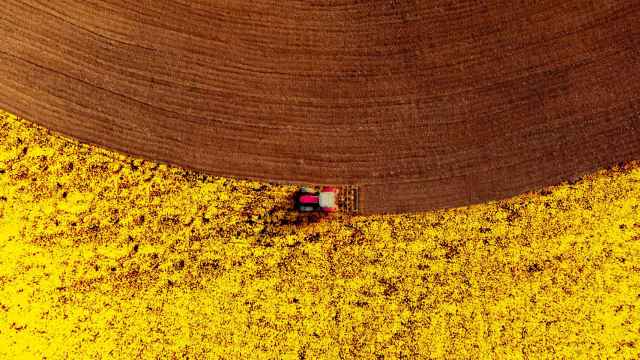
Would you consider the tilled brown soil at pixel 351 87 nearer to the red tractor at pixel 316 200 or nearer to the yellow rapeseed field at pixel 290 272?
the red tractor at pixel 316 200

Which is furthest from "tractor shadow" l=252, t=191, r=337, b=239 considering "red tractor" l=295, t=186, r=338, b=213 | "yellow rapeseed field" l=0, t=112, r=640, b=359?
"red tractor" l=295, t=186, r=338, b=213

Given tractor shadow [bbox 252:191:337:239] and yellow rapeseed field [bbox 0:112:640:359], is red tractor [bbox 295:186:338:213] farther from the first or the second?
yellow rapeseed field [bbox 0:112:640:359]

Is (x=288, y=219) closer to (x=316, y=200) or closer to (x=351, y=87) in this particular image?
(x=316, y=200)

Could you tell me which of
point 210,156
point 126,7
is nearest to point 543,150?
point 210,156

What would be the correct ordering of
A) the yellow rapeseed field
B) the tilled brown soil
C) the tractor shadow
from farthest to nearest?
the tilled brown soil < the tractor shadow < the yellow rapeseed field

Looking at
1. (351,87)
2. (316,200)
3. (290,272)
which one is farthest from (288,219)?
(351,87)

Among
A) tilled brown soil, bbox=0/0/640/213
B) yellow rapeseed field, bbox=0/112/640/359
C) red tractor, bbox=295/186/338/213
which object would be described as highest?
tilled brown soil, bbox=0/0/640/213
